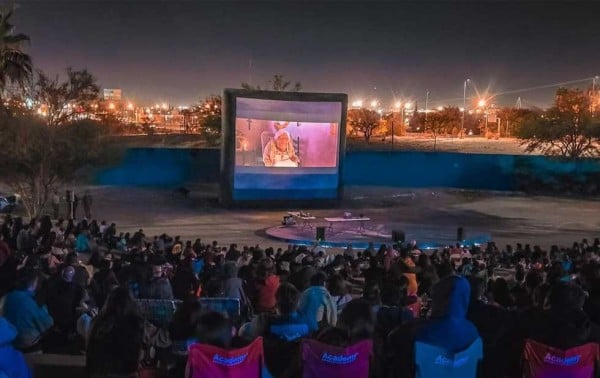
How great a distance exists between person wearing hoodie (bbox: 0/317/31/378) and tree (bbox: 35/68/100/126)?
936 inches

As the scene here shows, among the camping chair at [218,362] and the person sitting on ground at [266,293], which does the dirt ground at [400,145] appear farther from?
the camping chair at [218,362]

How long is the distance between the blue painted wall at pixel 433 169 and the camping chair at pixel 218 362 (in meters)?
39.4

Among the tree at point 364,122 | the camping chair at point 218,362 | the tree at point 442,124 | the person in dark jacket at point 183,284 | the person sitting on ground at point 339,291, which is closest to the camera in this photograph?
the camping chair at point 218,362

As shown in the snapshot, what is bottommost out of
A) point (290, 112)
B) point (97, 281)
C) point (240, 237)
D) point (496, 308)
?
point (240, 237)

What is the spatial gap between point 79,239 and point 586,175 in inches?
1409

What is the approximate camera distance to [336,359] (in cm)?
366

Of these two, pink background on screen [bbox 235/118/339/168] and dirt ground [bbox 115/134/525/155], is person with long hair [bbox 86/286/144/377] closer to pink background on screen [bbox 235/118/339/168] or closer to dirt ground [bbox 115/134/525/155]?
pink background on screen [bbox 235/118/339/168]

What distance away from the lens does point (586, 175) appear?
140ft

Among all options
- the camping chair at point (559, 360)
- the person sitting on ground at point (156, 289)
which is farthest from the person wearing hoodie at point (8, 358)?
the person sitting on ground at point (156, 289)

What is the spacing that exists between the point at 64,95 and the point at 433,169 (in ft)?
83.2

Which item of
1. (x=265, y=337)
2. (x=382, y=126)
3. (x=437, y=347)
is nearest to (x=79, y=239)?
(x=265, y=337)

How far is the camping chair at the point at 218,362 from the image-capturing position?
11.5ft

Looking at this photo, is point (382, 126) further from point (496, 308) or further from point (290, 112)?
point (496, 308)

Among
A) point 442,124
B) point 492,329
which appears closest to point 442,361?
point 492,329
